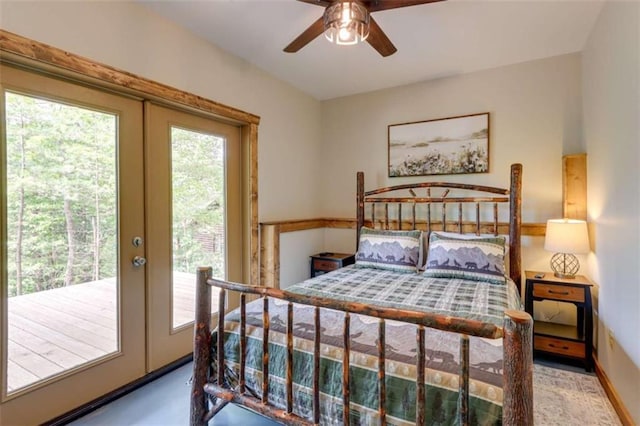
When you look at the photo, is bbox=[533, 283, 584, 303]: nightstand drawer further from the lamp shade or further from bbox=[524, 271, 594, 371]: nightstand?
the lamp shade

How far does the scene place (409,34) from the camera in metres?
2.67

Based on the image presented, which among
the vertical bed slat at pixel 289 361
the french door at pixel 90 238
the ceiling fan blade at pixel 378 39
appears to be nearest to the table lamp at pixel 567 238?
the ceiling fan blade at pixel 378 39

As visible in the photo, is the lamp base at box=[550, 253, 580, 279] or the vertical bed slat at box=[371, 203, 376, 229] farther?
the vertical bed slat at box=[371, 203, 376, 229]

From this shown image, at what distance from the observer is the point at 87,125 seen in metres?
2.07

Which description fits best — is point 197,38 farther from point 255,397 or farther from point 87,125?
point 255,397

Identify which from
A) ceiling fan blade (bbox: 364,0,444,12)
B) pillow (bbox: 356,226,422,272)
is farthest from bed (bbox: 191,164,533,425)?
ceiling fan blade (bbox: 364,0,444,12)

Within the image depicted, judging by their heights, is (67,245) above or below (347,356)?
above

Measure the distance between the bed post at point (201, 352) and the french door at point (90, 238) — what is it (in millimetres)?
889

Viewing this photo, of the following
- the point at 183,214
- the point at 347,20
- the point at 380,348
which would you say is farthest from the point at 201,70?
the point at 380,348

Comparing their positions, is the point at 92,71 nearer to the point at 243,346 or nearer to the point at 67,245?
the point at 67,245

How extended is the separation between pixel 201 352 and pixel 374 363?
0.93 metres

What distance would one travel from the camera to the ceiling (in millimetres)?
2307

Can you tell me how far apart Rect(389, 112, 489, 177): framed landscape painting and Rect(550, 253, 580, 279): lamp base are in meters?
1.06

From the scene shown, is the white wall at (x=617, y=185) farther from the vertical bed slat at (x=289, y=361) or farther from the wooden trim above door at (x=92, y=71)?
the wooden trim above door at (x=92, y=71)
